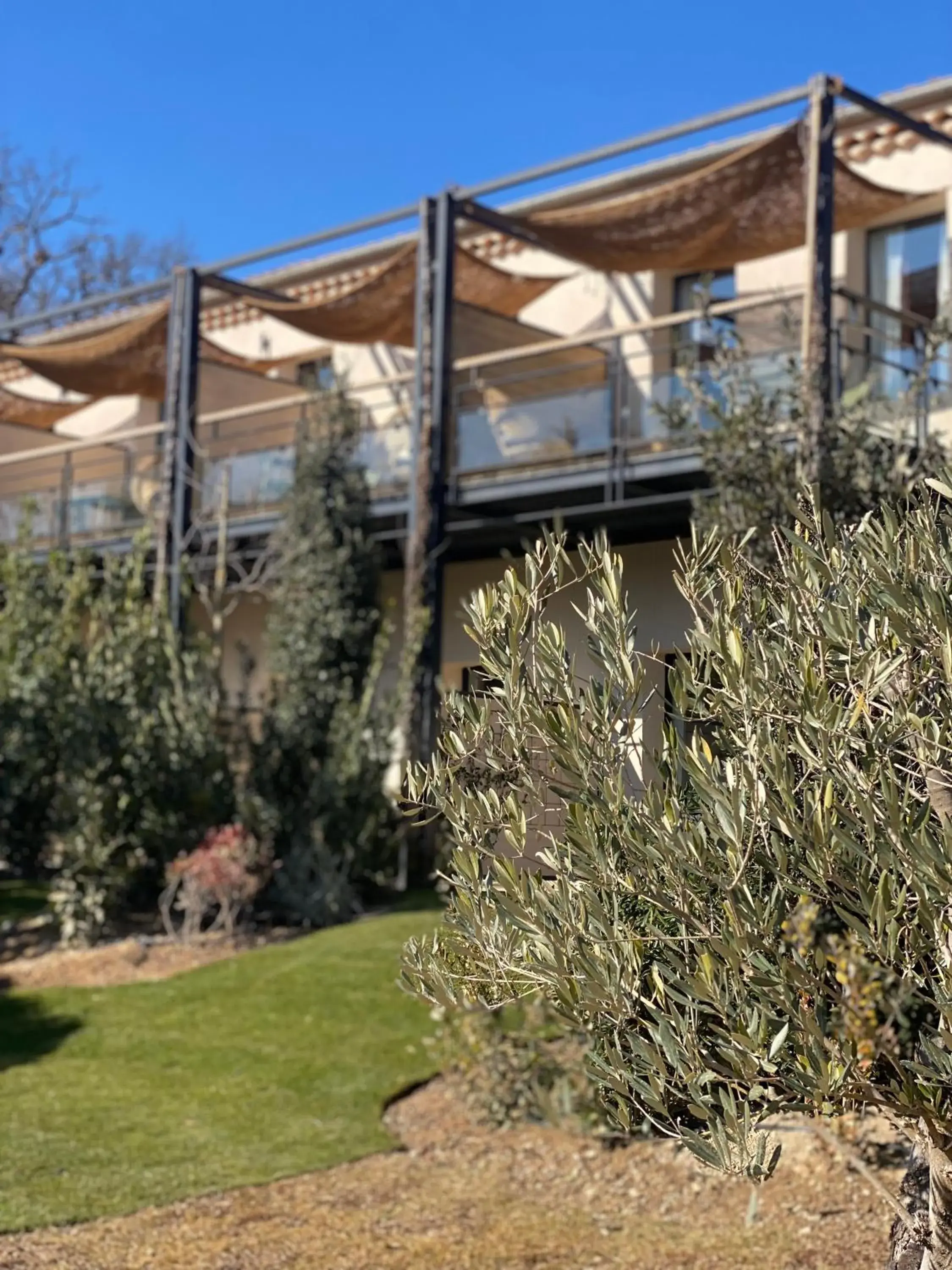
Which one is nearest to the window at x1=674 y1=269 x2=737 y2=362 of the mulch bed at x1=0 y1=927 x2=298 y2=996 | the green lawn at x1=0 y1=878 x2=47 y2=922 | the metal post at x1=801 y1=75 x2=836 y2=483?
the metal post at x1=801 y1=75 x2=836 y2=483

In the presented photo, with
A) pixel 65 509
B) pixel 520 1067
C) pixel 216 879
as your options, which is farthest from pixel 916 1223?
pixel 65 509

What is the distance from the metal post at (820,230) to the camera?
1132 cm

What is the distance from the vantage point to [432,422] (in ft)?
47.4

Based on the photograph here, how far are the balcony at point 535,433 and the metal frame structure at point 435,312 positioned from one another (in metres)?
0.24

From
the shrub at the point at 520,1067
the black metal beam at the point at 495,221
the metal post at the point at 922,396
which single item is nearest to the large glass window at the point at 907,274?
the metal post at the point at 922,396

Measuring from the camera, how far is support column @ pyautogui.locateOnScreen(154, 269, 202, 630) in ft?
51.9

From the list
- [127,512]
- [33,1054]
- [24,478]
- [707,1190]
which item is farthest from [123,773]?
[24,478]

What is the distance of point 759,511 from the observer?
7.19m

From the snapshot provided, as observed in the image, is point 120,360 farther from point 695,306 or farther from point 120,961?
point 120,961

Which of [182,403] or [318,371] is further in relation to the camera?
[318,371]

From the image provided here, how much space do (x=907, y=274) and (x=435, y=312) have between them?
478 cm

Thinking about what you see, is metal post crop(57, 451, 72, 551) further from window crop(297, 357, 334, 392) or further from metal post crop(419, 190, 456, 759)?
metal post crop(419, 190, 456, 759)

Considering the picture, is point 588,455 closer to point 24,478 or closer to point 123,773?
point 123,773

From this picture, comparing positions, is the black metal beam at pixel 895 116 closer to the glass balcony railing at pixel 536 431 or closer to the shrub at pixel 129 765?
the glass balcony railing at pixel 536 431
